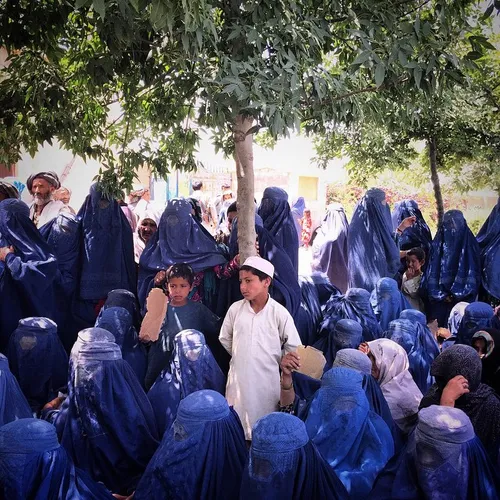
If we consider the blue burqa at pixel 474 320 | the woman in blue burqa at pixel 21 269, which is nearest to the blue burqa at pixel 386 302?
the blue burqa at pixel 474 320

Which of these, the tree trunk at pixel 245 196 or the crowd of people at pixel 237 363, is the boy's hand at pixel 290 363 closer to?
the crowd of people at pixel 237 363

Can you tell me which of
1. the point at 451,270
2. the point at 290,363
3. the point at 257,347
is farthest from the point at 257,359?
the point at 451,270

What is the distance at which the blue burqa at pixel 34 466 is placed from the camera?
2.56 metres

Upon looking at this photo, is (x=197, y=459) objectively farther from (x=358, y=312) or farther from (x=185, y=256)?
(x=358, y=312)

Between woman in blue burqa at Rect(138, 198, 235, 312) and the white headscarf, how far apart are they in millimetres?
1490

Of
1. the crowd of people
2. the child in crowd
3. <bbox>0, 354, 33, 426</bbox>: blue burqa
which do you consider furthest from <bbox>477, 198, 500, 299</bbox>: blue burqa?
<bbox>0, 354, 33, 426</bbox>: blue burqa

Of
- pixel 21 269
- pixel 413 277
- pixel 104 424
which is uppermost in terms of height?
pixel 21 269

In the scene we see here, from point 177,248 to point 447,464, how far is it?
125 inches

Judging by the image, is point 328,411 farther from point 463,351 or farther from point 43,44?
point 43,44

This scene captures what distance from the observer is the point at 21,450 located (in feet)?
8.47

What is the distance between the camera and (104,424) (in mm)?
3512

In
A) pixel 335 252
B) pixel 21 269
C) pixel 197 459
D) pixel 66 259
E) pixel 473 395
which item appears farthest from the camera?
pixel 335 252

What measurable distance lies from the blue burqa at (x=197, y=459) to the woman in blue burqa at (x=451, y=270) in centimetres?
377

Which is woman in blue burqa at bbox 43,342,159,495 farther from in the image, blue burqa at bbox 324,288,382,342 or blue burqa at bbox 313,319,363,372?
blue burqa at bbox 324,288,382,342
